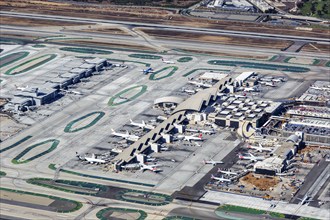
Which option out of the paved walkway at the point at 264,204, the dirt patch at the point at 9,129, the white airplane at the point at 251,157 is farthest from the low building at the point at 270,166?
the dirt patch at the point at 9,129

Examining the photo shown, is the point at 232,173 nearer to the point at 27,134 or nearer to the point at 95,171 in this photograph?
the point at 95,171

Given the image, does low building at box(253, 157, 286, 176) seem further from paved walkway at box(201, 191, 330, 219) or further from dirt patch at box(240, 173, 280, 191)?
paved walkway at box(201, 191, 330, 219)

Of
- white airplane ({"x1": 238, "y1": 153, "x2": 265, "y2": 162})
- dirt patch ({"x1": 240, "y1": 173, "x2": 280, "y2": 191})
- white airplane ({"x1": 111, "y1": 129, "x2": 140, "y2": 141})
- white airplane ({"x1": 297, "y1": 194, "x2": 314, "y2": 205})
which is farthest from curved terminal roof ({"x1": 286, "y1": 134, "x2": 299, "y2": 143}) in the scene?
white airplane ({"x1": 111, "y1": 129, "x2": 140, "y2": 141})

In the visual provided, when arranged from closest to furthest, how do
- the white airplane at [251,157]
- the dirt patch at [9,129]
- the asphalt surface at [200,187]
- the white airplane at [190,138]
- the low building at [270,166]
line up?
the asphalt surface at [200,187], the low building at [270,166], the white airplane at [251,157], the white airplane at [190,138], the dirt patch at [9,129]

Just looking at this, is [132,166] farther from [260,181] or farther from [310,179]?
[310,179]

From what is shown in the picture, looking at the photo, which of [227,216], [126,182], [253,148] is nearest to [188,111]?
[253,148]

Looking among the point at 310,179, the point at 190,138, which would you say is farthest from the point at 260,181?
the point at 190,138

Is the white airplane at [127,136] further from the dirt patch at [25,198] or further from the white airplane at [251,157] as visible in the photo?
the dirt patch at [25,198]

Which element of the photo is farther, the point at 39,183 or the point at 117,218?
the point at 39,183
